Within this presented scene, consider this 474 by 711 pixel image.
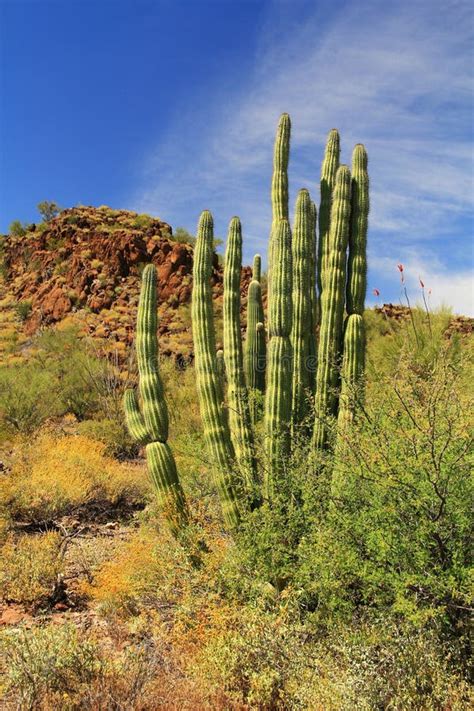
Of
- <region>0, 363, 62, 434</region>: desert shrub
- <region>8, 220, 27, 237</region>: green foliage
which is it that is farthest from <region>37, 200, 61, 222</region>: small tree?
<region>0, 363, 62, 434</region>: desert shrub

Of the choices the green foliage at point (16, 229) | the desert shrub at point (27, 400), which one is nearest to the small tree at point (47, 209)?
the green foliage at point (16, 229)

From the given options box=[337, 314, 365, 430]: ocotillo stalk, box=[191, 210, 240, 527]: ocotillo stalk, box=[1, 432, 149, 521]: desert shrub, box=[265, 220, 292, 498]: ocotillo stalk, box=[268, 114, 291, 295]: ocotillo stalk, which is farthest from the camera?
box=[1, 432, 149, 521]: desert shrub

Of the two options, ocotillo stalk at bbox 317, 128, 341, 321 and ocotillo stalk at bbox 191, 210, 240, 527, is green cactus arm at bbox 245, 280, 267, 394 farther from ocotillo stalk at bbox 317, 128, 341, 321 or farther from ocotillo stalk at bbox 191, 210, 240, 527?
ocotillo stalk at bbox 317, 128, 341, 321

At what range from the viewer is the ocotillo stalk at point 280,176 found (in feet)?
30.8

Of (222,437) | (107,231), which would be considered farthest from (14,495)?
(107,231)

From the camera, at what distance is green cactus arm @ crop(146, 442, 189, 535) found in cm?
827

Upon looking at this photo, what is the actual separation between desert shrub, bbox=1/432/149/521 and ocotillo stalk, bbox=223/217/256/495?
4869 mm

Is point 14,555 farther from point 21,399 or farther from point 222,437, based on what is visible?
point 21,399

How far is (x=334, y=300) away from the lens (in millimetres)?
8664

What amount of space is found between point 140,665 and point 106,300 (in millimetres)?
29355

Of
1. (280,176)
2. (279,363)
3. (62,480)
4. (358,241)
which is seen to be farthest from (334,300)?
(62,480)

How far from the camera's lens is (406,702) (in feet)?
15.2

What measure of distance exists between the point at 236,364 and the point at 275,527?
3034mm

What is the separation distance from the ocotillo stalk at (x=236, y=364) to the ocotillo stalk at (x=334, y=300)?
1.15 metres
